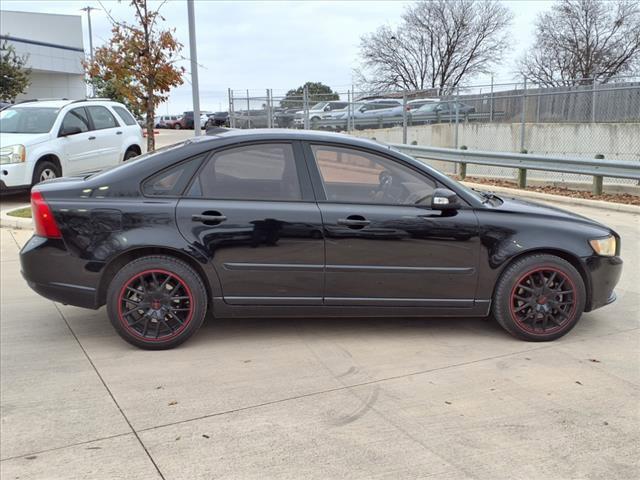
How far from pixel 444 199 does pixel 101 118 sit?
9376 millimetres

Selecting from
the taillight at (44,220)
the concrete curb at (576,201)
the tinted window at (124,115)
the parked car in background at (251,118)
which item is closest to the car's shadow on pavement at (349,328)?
the taillight at (44,220)

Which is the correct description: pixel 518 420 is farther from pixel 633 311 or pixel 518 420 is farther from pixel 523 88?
pixel 523 88

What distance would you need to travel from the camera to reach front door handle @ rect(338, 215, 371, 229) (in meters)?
4.38

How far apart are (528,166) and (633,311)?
7.10m

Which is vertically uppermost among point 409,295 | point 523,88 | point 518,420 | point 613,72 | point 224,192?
point 613,72

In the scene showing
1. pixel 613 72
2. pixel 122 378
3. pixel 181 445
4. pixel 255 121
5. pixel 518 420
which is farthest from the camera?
pixel 613 72

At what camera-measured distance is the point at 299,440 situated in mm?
3189

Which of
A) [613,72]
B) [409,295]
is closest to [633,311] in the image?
[409,295]

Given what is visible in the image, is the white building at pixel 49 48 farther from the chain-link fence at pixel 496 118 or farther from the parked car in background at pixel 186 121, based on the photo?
the chain-link fence at pixel 496 118

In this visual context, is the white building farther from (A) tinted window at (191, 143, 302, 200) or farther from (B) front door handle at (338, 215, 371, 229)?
(B) front door handle at (338, 215, 371, 229)

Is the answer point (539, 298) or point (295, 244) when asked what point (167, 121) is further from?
point (539, 298)

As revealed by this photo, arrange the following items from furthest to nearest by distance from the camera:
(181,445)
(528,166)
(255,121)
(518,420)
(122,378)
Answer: (255,121) < (528,166) < (122,378) < (518,420) < (181,445)

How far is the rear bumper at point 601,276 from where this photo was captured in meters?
4.60

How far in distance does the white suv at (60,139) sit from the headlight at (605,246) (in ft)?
28.6
